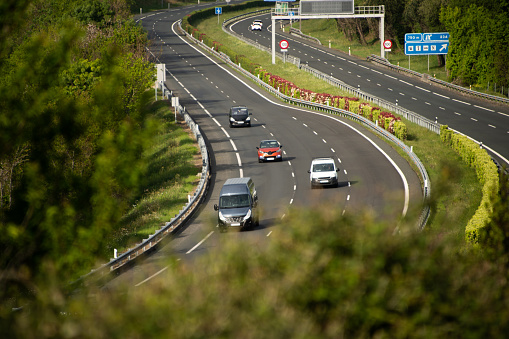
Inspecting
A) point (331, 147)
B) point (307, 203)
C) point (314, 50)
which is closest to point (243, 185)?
point (307, 203)

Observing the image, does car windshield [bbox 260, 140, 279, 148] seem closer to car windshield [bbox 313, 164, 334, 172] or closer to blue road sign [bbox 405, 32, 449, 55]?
car windshield [bbox 313, 164, 334, 172]

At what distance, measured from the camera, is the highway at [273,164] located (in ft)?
96.8

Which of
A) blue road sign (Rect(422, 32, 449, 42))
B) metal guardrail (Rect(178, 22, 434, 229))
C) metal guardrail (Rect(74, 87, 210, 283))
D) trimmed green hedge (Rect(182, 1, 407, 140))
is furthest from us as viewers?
blue road sign (Rect(422, 32, 449, 42))

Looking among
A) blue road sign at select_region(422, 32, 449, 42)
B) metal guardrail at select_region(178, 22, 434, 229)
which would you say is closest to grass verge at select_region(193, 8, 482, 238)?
metal guardrail at select_region(178, 22, 434, 229)

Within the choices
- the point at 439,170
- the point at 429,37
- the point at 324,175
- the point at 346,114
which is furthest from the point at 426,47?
the point at 439,170

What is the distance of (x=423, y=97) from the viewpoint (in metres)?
68.1

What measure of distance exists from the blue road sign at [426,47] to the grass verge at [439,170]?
9833mm

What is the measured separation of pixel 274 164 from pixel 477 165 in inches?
504

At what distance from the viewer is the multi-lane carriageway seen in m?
29.8

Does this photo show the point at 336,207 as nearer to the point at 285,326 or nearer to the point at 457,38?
the point at 285,326

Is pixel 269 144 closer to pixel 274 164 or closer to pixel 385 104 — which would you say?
Result: pixel 274 164

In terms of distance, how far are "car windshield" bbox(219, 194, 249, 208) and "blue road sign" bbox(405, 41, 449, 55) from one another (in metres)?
48.9

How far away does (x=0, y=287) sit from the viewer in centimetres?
841

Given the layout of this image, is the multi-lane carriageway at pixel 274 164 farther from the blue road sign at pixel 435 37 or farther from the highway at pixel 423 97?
the blue road sign at pixel 435 37
